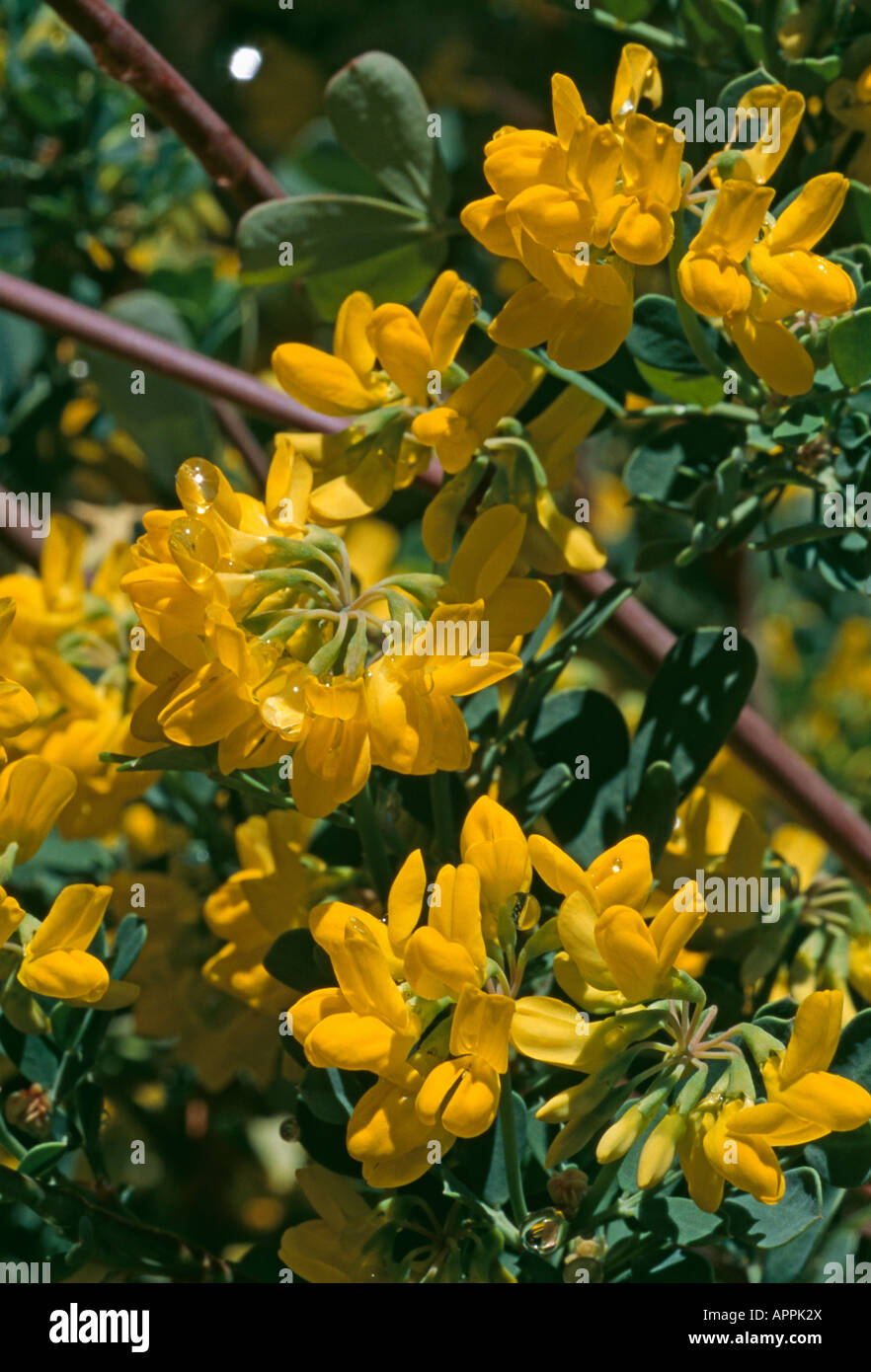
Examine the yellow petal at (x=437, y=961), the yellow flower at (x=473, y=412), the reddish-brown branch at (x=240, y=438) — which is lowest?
the yellow petal at (x=437, y=961)

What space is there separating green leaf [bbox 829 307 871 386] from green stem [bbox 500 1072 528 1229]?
0.37m

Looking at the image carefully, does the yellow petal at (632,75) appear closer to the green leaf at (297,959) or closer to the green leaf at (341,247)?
the green leaf at (341,247)

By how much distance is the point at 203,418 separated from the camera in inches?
43.9

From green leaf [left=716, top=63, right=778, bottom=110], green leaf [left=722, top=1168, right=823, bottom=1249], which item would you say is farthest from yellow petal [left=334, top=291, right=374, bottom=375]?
green leaf [left=722, top=1168, right=823, bottom=1249]

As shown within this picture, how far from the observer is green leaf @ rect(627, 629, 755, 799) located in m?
0.75

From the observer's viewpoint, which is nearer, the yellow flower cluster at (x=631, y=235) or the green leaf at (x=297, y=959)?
the yellow flower cluster at (x=631, y=235)

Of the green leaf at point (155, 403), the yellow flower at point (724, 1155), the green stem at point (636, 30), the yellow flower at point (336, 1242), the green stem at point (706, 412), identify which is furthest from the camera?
the green leaf at point (155, 403)

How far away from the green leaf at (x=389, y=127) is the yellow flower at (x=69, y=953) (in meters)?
0.52

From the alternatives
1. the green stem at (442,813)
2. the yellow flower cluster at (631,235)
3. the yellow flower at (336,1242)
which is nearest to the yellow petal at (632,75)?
the yellow flower cluster at (631,235)

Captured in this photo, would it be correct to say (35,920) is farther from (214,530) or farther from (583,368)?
(583,368)

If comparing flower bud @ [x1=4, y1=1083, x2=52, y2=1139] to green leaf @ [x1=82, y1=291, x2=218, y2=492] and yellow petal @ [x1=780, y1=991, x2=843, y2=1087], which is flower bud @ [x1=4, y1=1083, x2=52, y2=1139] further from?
green leaf @ [x1=82, y1=291, x2=218, y2=492]

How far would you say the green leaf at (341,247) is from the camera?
855 millimetres

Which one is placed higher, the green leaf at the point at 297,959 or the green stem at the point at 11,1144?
the green leaf at the point at 297,959

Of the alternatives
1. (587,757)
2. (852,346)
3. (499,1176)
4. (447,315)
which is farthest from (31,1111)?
(852,346)
